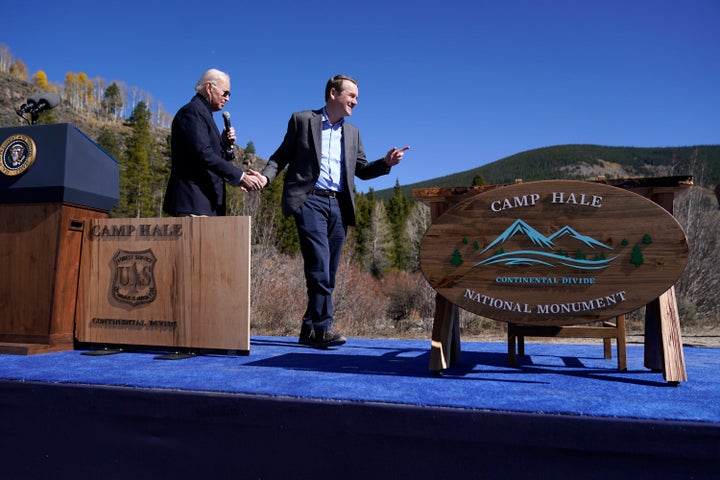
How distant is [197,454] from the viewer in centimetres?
204

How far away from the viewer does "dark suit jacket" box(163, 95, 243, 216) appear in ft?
10.9

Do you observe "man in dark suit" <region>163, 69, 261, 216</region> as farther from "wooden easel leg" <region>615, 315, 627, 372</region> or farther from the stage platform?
"wooden easel leg" <region>615, 315, 627, 372</region>

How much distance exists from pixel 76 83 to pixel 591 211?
136 metres

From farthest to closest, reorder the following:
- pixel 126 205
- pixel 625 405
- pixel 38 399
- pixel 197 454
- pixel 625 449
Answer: pixel 126 205 → pixel 38 399 → pixel 197 454 → pixel 625 405 → pixel 625 449

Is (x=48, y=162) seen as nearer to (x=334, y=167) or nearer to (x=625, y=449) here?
(x=334, y=167)

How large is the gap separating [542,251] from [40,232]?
3030 mm

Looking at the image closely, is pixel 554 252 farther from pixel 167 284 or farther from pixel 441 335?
pixel 167 284

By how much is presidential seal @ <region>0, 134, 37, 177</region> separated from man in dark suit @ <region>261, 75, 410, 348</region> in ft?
4.86

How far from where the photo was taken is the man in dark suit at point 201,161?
3.34 m

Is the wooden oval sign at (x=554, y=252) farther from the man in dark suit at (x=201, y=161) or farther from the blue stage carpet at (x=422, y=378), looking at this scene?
the man in dark suit at (x=201, y=161)

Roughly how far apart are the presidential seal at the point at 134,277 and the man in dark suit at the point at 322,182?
3.00 feet

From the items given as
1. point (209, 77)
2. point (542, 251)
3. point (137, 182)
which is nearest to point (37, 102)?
point (209, 77)

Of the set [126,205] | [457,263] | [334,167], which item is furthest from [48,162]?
[126,205]

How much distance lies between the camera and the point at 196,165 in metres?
3.44
